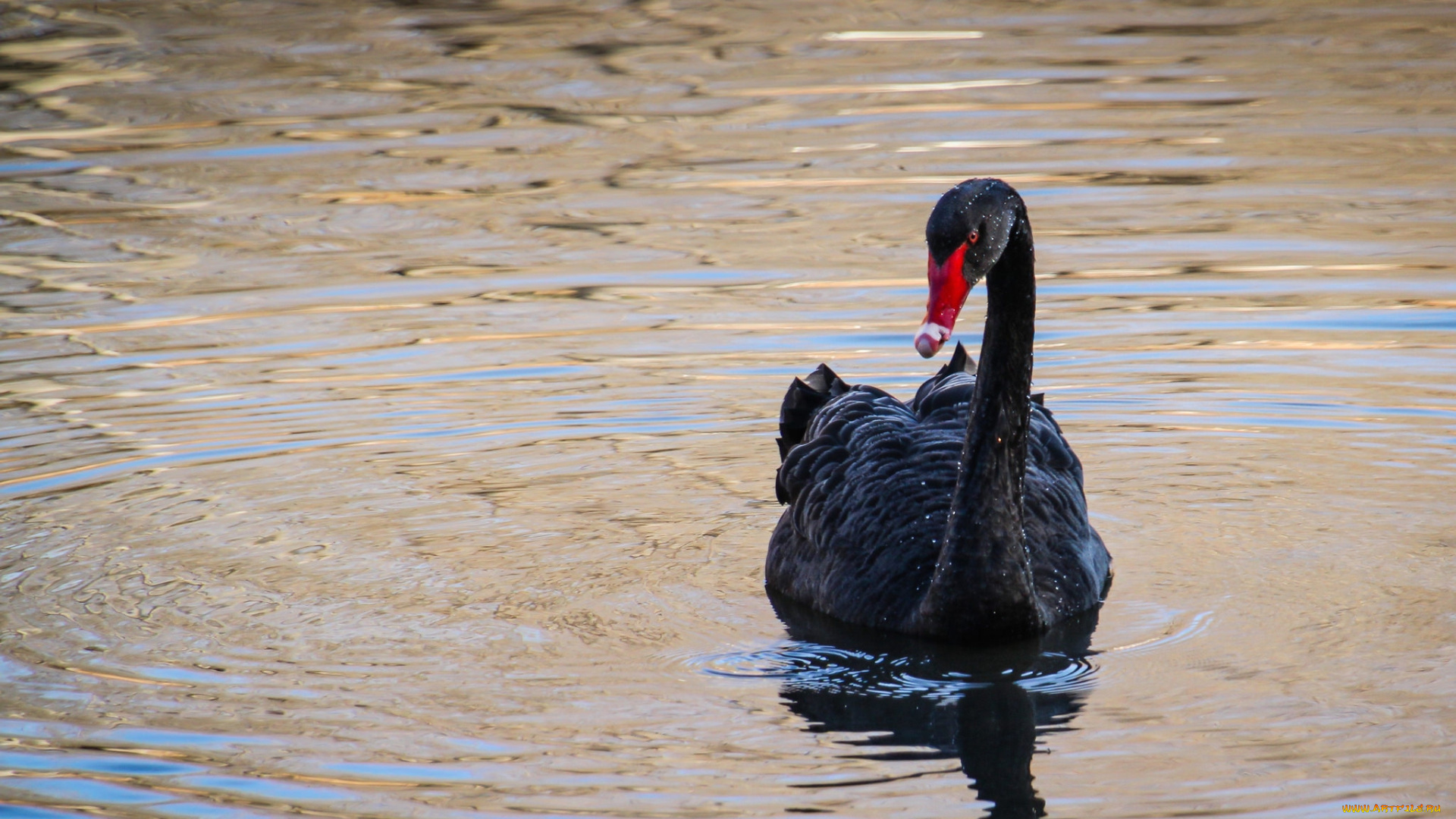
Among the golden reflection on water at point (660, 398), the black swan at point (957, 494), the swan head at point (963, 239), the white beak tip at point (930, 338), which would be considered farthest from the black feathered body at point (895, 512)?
the white beak tip at point (930, 338)

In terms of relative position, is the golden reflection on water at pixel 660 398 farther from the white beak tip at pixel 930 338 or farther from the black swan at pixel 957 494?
the white beak tip at pixel 930 338

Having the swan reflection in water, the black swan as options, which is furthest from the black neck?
the swan reflection in water

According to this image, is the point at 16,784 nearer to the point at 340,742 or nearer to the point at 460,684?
the point at 340,742

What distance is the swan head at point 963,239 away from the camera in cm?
499

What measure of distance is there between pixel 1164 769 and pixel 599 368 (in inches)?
193

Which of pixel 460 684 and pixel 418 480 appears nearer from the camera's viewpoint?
pixel 460 684

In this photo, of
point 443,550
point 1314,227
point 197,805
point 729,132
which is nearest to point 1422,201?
point 1314,227

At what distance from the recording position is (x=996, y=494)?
18.1 feet

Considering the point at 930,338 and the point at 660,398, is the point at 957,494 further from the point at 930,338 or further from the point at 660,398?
the point at 660,398

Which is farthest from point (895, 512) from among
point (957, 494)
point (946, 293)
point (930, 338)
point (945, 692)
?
point (930, 338)

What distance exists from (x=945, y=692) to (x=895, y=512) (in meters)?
0.88

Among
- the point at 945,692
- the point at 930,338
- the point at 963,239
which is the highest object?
the point at 963,239

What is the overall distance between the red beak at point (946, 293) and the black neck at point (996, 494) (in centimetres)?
41

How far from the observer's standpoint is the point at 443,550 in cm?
646
